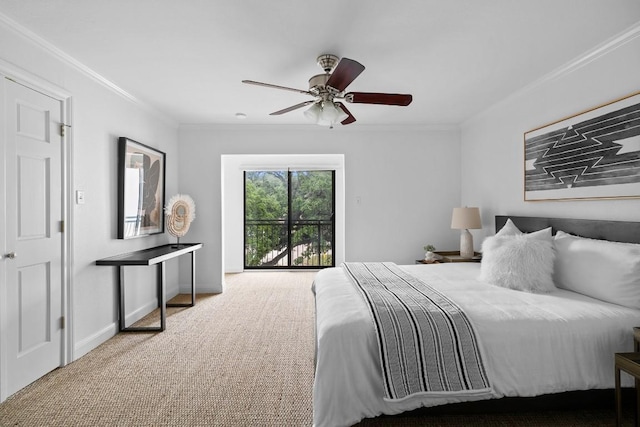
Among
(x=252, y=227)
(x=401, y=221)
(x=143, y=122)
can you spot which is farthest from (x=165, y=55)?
(x=252, y=227)

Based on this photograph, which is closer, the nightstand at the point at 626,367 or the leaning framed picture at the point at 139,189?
the nightstand at the point at 626,367

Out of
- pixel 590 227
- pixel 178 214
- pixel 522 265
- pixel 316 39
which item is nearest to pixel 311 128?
pixel 178 214

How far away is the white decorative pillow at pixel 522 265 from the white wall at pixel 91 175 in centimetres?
336

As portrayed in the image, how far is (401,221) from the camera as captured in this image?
495cm

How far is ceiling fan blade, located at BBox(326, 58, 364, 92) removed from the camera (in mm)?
2111

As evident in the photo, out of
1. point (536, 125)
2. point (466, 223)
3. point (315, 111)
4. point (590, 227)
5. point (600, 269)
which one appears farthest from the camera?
point (466, 223)

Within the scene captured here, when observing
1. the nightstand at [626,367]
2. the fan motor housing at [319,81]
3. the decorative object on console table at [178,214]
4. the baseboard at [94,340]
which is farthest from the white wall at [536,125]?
the baseboard at [94,340]

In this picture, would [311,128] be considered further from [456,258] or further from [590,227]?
[590,227]

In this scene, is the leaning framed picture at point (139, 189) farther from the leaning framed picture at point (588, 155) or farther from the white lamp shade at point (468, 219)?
the leaning framed picture at point (588, 155)

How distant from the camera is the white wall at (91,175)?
2.44m

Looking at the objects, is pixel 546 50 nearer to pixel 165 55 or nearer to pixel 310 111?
pixel 310 111

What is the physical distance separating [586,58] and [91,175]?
422 centimetres

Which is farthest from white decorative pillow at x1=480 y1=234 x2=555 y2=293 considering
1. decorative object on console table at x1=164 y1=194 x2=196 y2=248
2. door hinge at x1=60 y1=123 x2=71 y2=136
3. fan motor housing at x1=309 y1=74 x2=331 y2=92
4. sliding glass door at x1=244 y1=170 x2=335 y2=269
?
sliding glass door at x1=244 y1=170 x2=335 y2=269

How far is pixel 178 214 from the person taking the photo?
4152 mm
